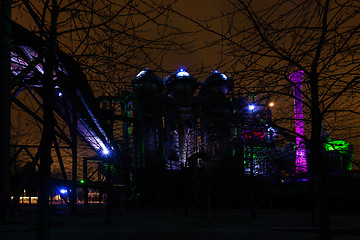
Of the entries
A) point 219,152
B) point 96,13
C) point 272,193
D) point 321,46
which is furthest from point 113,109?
point 272,193

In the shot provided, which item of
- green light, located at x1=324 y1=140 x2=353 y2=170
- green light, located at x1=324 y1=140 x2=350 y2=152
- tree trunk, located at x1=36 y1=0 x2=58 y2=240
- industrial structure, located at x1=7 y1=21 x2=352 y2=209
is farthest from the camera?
industrial structure, located at x1=7 y1=21 x2=352 y2=209

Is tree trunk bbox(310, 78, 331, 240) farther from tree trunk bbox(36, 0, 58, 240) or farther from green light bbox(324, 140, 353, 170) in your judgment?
tree trunk bbox(36, 0, 58, 240)

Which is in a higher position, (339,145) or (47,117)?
(47,117)

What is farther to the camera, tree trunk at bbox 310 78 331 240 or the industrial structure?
the industrial structure

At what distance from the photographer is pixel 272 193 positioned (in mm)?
33344

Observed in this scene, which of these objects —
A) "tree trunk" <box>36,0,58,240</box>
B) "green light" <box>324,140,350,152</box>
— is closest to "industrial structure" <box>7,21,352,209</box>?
"green light" <box>324,140,350,152</box>

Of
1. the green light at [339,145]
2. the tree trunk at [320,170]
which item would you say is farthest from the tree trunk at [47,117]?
the green light at [339,145]

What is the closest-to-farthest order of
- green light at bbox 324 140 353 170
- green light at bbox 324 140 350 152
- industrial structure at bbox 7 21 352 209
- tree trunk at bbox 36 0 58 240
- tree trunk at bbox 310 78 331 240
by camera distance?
tree trunk at bbox 36 0 58 240 → tree trunk at bbox 310 78 331 240 → green light at bbox 324 140 350 152 → green light at bbox 324 140 353 170 → industrial structure at bbox 7 21 352 209

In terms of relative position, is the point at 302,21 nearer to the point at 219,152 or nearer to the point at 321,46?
the point at 321,46

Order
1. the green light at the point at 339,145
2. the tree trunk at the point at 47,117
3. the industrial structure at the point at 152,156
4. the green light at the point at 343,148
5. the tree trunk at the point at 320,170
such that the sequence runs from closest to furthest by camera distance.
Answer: the tree trunk at the point at 47,117 < the tree trunk at the point at 320,170 < the green light at the point at 339,145 < the green light at the point at 343,148 < the industrial structure at the point at 152,156

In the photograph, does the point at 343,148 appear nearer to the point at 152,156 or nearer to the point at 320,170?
the point at 320,170

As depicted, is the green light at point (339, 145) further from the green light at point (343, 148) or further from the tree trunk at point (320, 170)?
the tree trunk at point (320, 170)

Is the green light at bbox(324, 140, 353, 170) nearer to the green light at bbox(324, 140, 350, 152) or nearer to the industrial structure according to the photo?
the green light at bbox(324, 140, 350, 152)

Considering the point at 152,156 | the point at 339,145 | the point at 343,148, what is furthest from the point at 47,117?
the point at 152,156
